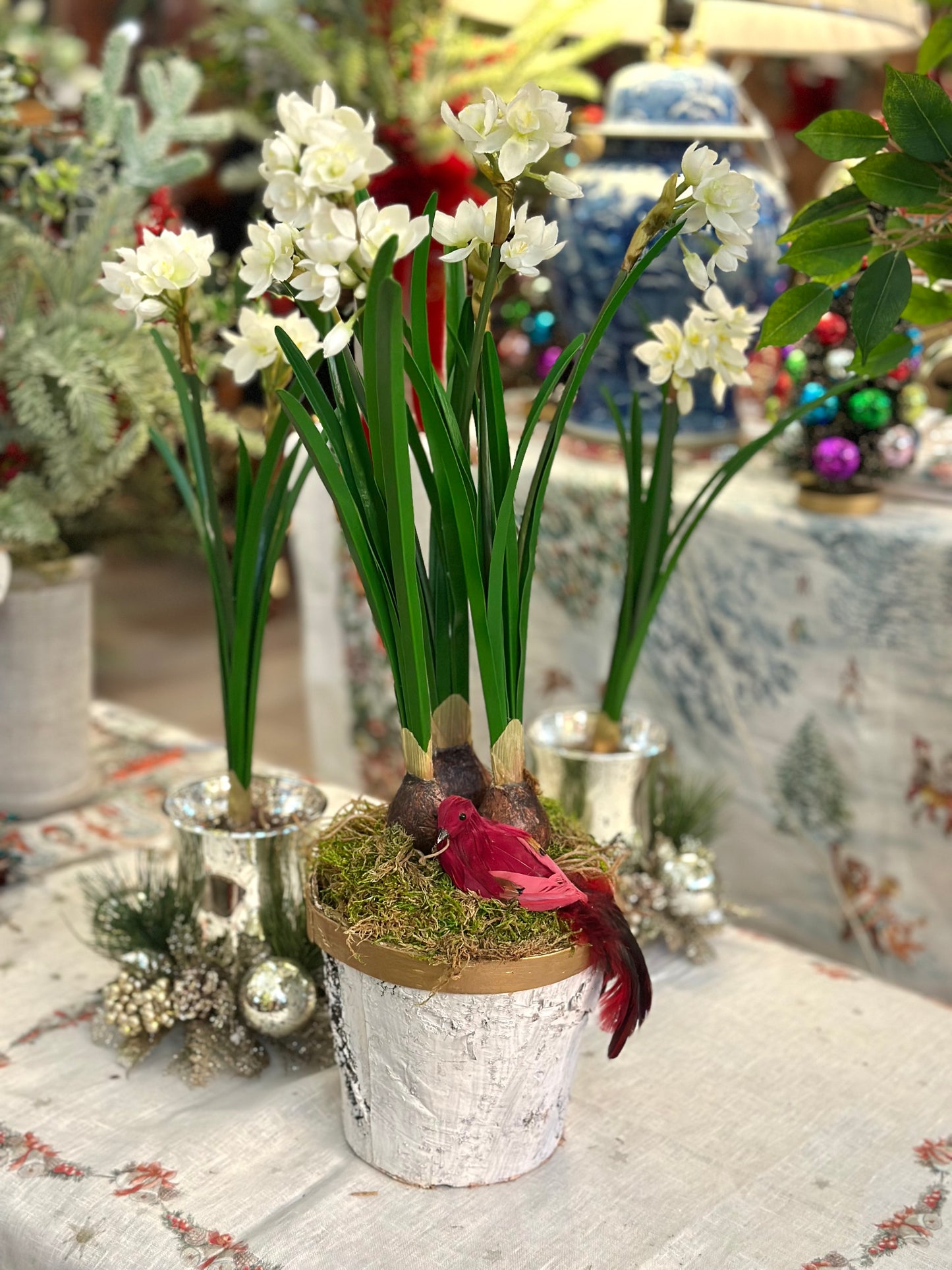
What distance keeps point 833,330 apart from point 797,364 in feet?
0.28

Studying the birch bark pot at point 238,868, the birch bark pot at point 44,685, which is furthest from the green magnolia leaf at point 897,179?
the birch bark pot at point 44,685

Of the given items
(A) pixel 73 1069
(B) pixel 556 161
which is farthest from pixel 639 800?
(B) pixel 556 161

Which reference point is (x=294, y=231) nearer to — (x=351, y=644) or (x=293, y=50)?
(x=351, y=644)

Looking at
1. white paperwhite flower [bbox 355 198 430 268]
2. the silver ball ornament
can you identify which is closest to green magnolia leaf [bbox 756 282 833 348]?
white paperwhite flower [bbox 355 198 430 268]

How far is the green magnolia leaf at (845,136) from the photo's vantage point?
630 millimetres

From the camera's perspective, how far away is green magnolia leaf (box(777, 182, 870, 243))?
2.15 feet

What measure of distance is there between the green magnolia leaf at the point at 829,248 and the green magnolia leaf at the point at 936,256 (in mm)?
50

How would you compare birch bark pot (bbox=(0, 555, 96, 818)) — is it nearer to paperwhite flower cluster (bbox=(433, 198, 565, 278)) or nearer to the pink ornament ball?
paperwhite flower cluster (bbox=(433, 198, 565, 278))

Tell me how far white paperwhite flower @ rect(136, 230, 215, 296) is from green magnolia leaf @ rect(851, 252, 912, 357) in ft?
1.06

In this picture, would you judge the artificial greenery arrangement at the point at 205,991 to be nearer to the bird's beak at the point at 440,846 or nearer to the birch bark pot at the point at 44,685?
the bird's beak at the point at 440,846

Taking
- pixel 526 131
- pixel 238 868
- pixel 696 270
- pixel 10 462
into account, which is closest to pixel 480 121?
pixel 526 131

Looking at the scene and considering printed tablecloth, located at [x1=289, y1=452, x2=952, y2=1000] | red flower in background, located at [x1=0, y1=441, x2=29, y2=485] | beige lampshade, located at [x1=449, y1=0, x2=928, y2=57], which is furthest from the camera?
beige lampshade, located at [x1=449, y1=0, x2=928, y2=57]

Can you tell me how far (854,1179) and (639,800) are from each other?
301mm

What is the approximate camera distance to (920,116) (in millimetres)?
Result: 604
